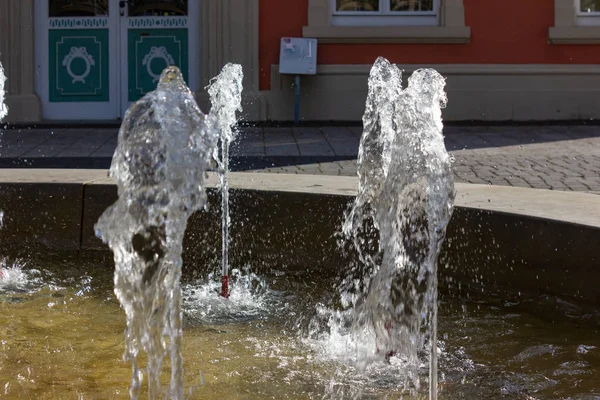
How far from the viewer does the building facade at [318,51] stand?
13.5 metres

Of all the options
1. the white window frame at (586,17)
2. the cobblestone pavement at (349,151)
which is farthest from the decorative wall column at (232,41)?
the white window frame at (586,17)

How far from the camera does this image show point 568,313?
4.32 m

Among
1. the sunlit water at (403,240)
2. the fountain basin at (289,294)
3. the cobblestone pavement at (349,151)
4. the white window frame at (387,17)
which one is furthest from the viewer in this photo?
the white window frame at (387,17)

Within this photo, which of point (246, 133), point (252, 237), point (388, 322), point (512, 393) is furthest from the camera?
point (246, 133)

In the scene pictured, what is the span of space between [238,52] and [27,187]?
8269mm

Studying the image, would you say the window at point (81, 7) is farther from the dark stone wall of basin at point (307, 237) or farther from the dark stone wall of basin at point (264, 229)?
the dark stone wall of basin at point (264, 229)

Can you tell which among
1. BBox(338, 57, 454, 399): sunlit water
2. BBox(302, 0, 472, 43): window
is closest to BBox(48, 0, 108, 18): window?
BBox(302, 0, 472, 43): window

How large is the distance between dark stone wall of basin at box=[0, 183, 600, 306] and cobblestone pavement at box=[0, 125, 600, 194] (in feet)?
9.19

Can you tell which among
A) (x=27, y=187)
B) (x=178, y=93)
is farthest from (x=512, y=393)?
(x=27, y=187)

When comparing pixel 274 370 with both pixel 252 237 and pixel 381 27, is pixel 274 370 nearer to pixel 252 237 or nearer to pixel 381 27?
pixel 252 237

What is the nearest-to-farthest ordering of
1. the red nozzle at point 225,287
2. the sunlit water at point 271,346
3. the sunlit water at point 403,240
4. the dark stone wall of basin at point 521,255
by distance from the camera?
the sunlit water at point 271,346
the sunlit water at point 403,240
the dark stone wall of basin at point 521,255
the red nozzle at point 225,287

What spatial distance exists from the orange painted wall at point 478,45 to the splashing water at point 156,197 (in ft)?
32.3

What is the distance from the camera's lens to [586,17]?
13773 mm

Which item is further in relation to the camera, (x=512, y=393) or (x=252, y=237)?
(x=252, y=237)
